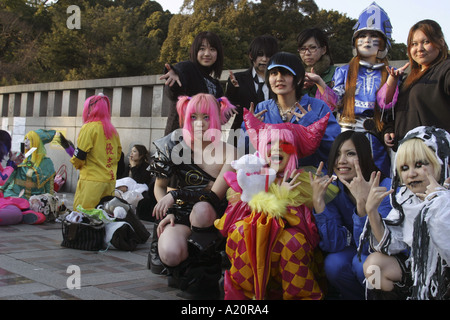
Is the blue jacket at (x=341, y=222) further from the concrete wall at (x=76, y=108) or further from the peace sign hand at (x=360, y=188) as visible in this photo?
the concrete wall at (x=76, y=108)

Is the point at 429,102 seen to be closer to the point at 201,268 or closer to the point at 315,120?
the point at 315,120

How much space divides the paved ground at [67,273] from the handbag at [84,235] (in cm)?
8

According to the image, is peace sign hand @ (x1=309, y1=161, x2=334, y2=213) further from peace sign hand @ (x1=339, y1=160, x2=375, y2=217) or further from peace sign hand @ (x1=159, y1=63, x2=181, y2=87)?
peace sign hand @ (x1=159, y1=63, x2=181, y2=87)

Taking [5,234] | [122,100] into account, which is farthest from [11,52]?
[5,234]

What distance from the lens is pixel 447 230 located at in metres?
2.06

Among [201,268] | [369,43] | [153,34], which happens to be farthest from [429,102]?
[153,34]

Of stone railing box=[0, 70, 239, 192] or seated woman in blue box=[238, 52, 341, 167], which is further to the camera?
stone railing box=[0, 70, 239, 192]

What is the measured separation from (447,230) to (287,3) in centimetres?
1624

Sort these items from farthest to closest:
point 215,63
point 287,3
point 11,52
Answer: point 11,52
point 287,3
point 215,63

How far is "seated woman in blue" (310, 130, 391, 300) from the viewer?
98.9 inches

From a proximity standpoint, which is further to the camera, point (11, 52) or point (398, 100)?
point (11, 52)

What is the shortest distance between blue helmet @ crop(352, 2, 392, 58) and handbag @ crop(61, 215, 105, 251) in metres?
2.90

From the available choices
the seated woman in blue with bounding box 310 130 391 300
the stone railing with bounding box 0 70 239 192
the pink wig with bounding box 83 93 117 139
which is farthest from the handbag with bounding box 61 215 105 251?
the stone railing with bounding box 0 70 239 192

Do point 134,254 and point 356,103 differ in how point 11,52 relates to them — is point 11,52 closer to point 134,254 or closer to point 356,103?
point 134,254
